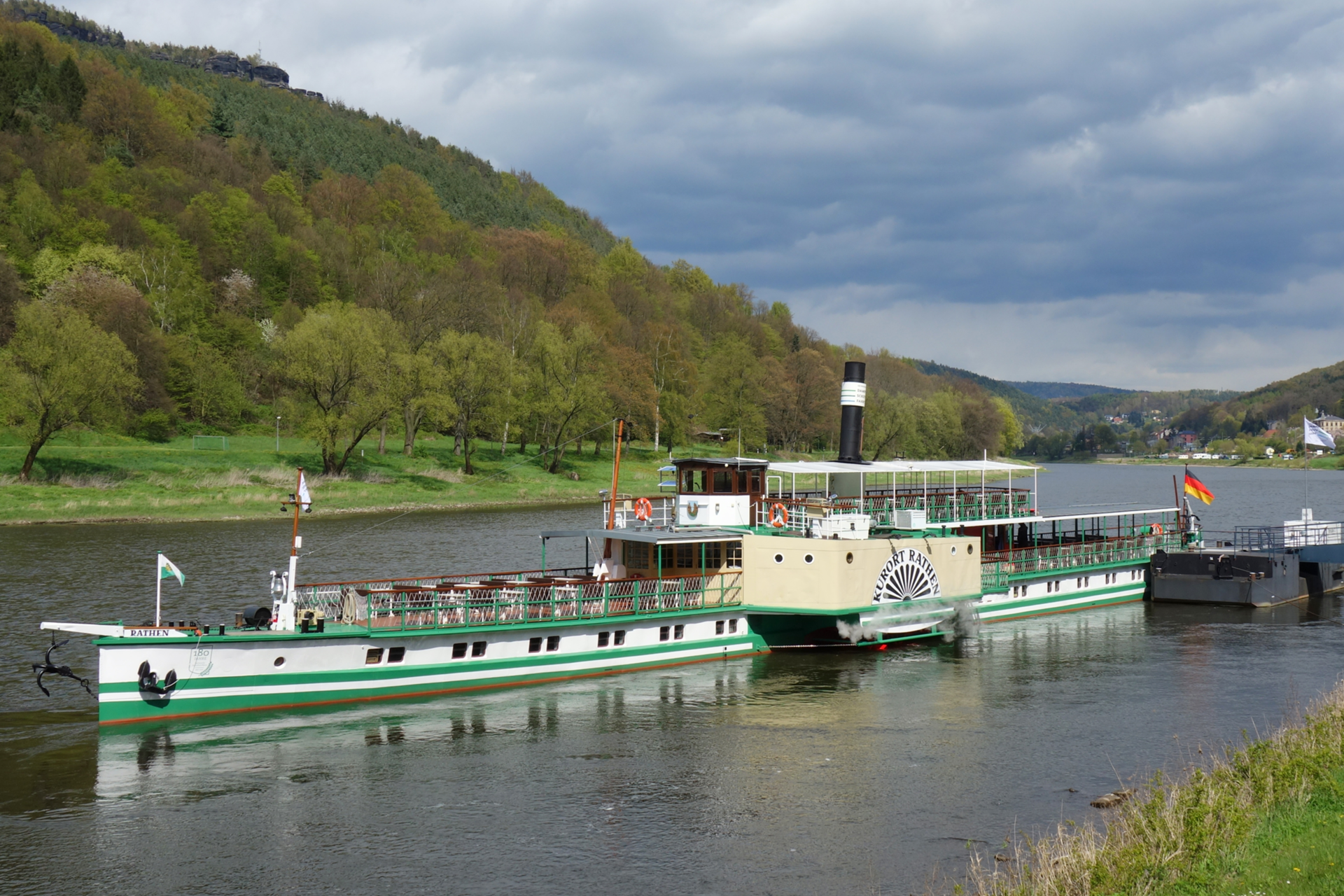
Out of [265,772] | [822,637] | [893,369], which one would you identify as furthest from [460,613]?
[893,369]

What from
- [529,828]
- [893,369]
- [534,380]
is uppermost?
[893,369]

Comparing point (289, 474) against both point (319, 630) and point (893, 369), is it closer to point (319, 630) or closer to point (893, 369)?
point (319, 630)

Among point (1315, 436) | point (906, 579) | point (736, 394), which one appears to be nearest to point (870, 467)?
point (906, 579)

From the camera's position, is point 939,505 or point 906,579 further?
point 939,505

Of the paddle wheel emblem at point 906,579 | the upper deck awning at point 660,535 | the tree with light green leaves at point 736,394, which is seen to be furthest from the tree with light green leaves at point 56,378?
the tree with light green leaves at point 736,394

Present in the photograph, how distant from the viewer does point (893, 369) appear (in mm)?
179875

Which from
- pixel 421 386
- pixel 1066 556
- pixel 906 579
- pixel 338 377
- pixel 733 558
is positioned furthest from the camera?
pixel 421 386

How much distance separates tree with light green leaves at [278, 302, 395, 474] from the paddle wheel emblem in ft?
176

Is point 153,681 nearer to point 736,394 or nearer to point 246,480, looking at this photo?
point 246,480

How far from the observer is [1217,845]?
46.1 feet

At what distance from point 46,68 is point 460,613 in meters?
146

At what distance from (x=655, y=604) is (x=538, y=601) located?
3706mm

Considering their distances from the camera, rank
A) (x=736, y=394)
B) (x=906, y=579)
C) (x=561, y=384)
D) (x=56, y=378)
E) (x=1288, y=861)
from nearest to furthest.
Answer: (x=1288, y=861), (x=906, y=579), (x=56, y=378), (x=561, y=384), (x=736, y=394)

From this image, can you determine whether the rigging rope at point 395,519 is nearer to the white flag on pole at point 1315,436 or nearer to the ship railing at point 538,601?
the ship railing at point 538,601
